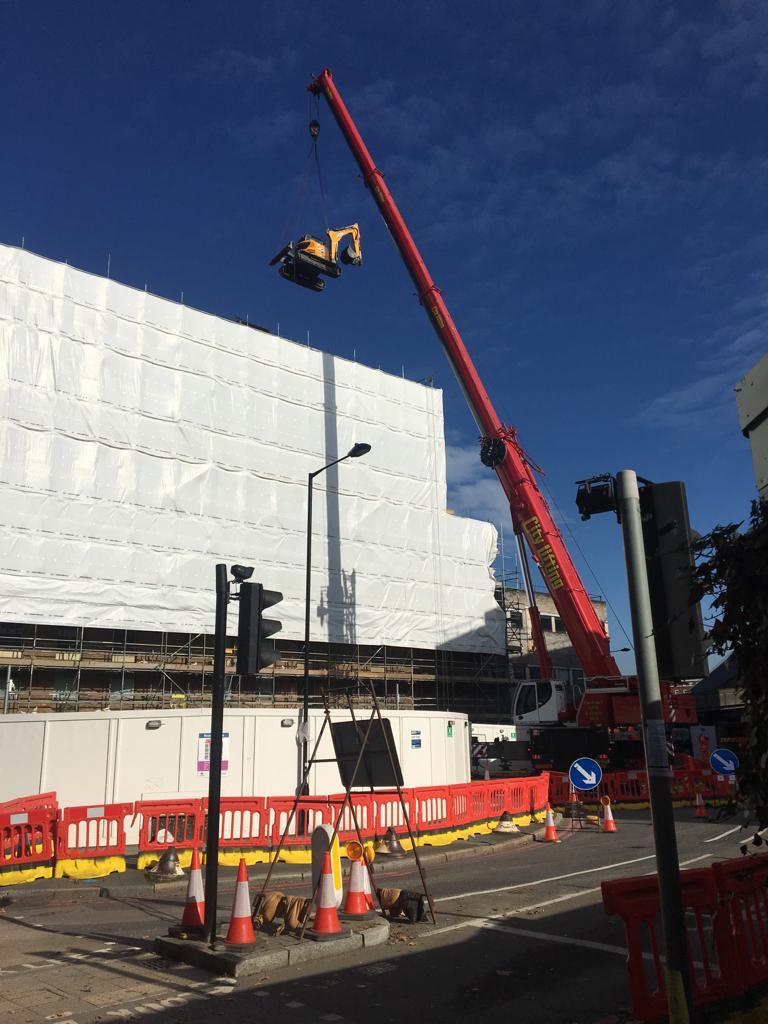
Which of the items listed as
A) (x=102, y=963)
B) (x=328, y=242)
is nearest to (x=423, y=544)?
(x=328, y=242)

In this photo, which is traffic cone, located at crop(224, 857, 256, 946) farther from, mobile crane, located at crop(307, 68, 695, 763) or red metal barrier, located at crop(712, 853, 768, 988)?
mobile crane, located at crop(307, 68, 695, 763)

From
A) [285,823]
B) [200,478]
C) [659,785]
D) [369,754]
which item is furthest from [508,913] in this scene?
[200,478]

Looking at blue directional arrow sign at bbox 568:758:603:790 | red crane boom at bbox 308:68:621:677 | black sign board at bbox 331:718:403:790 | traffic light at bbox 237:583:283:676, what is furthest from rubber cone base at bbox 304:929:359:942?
red crane boom at bbox 308:68:621:677

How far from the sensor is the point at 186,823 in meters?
13.9

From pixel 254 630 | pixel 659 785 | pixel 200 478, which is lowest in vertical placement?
pixel 659 785

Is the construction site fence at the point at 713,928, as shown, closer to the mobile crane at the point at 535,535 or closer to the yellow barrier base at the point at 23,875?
the yellow barrier base at the point at 23,875

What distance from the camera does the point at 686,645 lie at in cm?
442

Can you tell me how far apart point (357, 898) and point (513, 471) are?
857 inches

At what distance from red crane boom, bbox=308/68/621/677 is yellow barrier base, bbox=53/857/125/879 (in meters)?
17.3

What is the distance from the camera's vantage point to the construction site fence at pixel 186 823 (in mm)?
12352

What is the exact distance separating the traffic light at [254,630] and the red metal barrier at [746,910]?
4.21 meters

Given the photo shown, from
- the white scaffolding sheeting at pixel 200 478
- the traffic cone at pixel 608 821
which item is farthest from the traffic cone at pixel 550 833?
the white scaffolding sheeting at pixel 200 478

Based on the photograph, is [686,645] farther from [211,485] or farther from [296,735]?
[211,485]

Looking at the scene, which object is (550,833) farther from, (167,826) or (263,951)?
(263,951)
